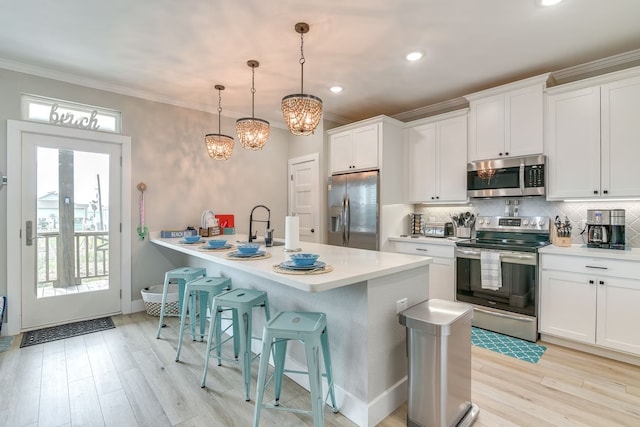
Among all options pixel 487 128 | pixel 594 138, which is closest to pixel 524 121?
pixel 487 128

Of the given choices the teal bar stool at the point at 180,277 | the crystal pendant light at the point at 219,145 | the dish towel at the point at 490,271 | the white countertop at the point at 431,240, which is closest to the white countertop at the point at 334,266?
the teal bar stool at the point at 180,277

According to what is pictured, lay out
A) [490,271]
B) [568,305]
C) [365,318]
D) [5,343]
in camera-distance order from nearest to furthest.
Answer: [365,318] < [568,305] < [5,343] < [490,271]

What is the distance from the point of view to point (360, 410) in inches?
69.9

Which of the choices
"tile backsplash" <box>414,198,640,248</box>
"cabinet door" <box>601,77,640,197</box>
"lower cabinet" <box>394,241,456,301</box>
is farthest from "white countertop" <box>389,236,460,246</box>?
"cabinet door" <box>601,77,640,197</box>

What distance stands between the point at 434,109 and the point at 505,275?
2.41 meters

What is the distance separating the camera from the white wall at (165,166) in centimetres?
310

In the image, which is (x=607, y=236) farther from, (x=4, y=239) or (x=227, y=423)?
(x=4, y=239)

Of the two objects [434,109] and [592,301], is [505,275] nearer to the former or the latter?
[592,301]

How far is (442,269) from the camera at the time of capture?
357 cm

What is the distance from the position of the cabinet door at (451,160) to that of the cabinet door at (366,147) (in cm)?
79

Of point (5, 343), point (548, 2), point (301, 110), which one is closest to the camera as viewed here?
point (548, 2)

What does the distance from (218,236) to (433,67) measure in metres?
3.11

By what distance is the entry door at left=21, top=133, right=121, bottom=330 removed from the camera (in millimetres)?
3148

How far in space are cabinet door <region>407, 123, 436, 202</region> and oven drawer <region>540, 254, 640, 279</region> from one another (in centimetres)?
150
